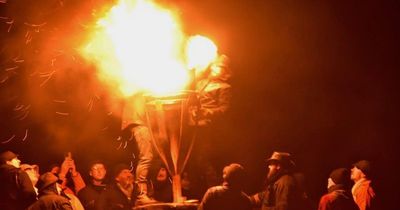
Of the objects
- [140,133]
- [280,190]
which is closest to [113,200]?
[140,133]

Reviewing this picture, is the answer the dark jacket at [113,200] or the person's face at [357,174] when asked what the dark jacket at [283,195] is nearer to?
the person's face at [357,174]

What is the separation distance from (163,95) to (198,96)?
1508 millimetres

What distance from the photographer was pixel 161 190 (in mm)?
10516

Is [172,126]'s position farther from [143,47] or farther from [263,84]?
[263,84]

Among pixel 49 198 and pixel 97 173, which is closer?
pixel 49 198

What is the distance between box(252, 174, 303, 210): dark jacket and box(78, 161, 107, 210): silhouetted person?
110 inches

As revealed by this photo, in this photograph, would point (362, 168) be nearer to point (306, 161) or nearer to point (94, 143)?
point (306, 161)

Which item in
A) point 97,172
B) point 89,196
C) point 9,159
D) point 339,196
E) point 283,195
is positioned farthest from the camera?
point 97,172

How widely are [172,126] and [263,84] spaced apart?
4826mm

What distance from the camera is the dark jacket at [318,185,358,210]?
8.78m

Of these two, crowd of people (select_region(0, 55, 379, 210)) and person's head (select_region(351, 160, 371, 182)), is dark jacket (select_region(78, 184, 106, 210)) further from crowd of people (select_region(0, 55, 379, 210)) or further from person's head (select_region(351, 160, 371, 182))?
person's head (select_region(351, 160, 371, 182))

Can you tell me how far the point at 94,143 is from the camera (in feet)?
44.5

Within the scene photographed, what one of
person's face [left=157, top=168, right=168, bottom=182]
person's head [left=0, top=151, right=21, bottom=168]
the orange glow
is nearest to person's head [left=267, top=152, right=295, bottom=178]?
person's face [left=157, top=168, right=168, bottom=182]

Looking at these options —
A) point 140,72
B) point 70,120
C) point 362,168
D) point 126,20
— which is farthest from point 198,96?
point 70,120
